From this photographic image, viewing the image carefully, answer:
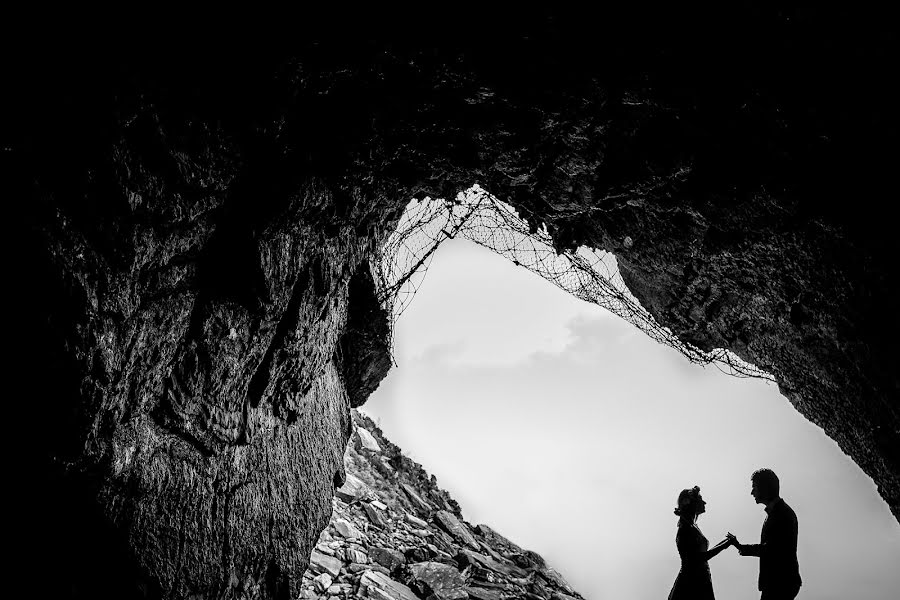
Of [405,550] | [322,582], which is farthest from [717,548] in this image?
[405,550]

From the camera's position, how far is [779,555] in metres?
2.85

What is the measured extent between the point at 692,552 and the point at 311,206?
4.38 metres

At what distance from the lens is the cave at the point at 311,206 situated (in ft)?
5.37

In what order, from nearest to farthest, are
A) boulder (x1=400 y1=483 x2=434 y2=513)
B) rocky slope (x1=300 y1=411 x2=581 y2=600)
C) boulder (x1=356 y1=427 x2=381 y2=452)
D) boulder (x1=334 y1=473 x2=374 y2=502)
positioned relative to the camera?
rocky slope (x1=300 y1=411 x2=581 y2=600)
boulder (x1=334 y1=473 x2=374 y2=502)
boulder (x1=400 y1=483 x2=434 y2=513)
boulder (x1=356 y1=427 x2=381 y2=452)

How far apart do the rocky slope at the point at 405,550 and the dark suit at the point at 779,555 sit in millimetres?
4192

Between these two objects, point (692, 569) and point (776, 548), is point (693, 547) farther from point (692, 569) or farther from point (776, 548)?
point (776, 548)

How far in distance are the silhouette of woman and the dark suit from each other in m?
0.70

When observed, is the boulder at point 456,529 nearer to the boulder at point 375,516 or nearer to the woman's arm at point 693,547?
the boulder at point 375,516

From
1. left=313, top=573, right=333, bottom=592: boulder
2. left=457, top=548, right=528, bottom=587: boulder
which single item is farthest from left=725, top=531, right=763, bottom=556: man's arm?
left=457, top=548, right=528, bottom=587: boulder

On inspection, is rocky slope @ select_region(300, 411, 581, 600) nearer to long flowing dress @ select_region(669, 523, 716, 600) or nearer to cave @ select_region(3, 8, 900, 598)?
cave @ select_region(3, 8, 900, 598)

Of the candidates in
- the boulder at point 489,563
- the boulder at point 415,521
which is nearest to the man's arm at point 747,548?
the boulder at point 489,563

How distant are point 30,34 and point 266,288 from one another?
Result: 162 cm

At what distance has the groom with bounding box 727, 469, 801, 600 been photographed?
2.78m

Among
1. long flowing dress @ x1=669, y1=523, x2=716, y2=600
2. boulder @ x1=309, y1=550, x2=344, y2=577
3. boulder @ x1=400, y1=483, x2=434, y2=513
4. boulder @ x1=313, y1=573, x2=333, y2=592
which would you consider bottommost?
boulder @ x1=313, y1=573, x2=333, y2=592
